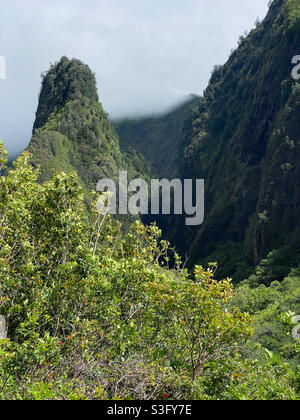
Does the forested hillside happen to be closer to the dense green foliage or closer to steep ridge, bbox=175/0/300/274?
the dense green foliage

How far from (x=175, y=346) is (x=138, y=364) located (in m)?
2.11

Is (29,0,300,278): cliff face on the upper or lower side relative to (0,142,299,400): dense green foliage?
upper

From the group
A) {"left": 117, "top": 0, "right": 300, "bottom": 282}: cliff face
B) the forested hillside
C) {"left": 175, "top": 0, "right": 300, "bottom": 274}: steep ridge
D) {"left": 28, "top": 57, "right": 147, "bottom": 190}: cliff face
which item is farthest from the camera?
{"left": 28, "top": 57, "right": 147, "bottom": 190}: cliff face

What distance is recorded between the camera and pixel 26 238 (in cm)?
1042

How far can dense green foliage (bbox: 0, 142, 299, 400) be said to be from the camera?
743 centimetres

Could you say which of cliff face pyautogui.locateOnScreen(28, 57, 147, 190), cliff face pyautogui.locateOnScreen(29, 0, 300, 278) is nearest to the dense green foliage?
cliff face pyautogui.locateOnScreen(29, 0, 300, 278)

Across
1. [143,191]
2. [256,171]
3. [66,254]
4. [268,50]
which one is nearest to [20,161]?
[66,254]

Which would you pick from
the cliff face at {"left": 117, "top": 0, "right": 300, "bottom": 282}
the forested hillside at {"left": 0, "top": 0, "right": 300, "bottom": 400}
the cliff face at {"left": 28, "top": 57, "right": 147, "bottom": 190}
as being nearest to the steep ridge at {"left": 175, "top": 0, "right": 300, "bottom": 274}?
the cliff face at {"left": 117, "top": 0, "right": 300, "bottom": 282}

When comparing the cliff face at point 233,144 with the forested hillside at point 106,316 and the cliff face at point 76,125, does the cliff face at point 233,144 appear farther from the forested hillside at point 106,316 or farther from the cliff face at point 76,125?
the forested hillside at point 106,316

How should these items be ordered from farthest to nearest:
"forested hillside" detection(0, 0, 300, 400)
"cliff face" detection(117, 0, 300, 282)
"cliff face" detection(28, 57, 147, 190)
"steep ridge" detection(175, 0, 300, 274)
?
"cliff face" detection(28, 57, 147, 190)
"cliff face" detection(117, 0, 300, 282)
"steep ridge" detection(175, 0, 300, 274)
"forested hillside" detection(0, 0, 300, 400)

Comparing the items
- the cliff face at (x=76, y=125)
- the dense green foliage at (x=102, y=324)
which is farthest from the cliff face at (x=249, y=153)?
the dense green foliage at (x=102, y=324)

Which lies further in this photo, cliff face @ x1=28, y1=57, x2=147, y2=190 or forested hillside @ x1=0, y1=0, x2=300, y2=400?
cliff face @ x1=28, y1=57, x2=147, y2=190

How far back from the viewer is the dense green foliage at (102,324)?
293 inches
